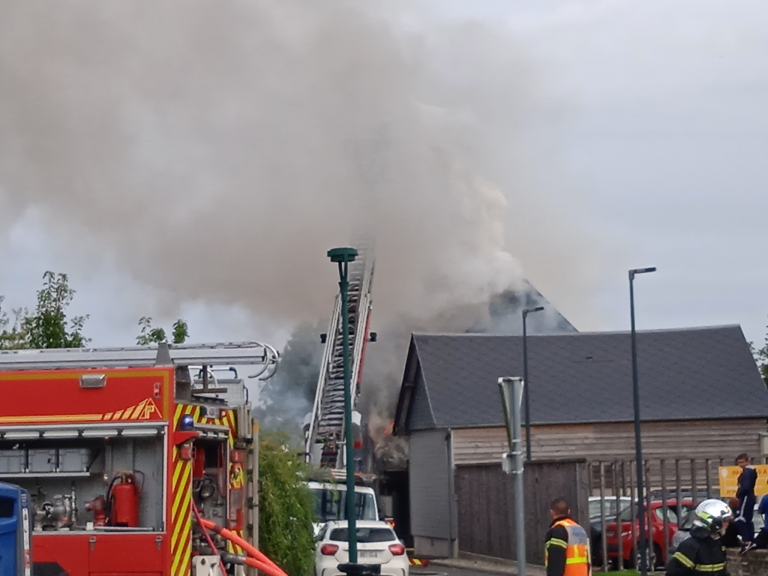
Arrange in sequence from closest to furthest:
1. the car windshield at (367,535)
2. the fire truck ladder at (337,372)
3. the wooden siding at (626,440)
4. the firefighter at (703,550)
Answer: the firefighter at (703,550), the car windshield at (367,535), the fire truck ladder at (337,372), the wooden siding at (626,440)

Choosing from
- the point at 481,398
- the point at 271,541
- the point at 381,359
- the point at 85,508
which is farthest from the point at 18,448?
the point at 381,359

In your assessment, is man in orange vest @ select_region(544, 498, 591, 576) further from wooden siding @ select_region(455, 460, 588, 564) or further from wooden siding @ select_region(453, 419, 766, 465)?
wooden siding @ select_region(453, 419, 766, 465)

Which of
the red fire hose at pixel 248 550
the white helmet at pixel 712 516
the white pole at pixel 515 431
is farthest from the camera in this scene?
the red fire hose at pixel 248 550

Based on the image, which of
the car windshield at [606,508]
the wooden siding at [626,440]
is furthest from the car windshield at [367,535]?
the wooden siding at [626,440]

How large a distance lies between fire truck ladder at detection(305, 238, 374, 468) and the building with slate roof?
784 centimetres

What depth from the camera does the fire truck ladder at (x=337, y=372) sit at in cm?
2806

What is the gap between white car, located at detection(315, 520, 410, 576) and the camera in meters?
20.0

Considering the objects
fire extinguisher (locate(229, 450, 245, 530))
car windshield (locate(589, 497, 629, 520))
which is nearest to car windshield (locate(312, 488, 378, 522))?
car windshield (locate(589, 497, 629, 520))

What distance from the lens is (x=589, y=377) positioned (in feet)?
131

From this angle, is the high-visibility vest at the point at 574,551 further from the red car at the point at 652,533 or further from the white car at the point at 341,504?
the red car at the point at 652,533

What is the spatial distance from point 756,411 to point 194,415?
103ft

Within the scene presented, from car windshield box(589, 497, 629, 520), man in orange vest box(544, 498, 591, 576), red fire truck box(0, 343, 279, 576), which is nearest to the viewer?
man in orange vest box(544, 498, 591, 576)

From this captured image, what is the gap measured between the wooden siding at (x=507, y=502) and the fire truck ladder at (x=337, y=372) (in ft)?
14.3

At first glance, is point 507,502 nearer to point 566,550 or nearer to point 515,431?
point 515,431
